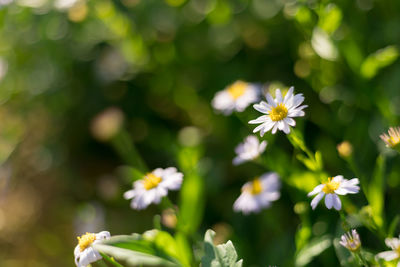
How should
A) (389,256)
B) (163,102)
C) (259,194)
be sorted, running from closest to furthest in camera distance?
1. (389,256)
2. (259,194)
3. (163,102)

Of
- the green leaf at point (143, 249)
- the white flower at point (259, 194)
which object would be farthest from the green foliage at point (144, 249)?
the white flower at point (259, 194)

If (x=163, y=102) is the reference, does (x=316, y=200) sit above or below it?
below

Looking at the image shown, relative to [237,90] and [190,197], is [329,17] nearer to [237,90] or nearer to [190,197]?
[237,90]

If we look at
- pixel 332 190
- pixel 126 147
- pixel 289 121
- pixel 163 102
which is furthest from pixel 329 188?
pixel 163 102

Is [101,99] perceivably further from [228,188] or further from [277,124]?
[277,124]

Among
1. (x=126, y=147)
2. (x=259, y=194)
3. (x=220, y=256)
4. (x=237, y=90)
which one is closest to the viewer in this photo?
(x=220, y=256)

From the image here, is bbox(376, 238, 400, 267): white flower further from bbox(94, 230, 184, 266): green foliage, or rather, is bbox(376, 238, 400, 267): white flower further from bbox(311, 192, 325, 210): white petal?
bbox(94, 230, 184, 266): green foliage

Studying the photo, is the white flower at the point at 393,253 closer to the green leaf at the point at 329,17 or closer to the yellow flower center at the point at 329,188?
the yellow flower center at the point at 329,188
